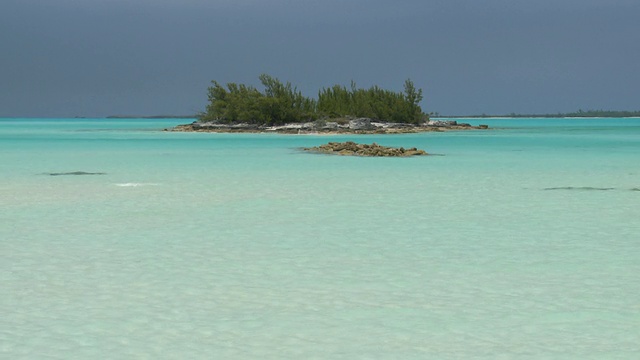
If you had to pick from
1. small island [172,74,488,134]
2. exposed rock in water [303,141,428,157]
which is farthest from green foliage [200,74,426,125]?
exposed rock in water [303,141,428,157]

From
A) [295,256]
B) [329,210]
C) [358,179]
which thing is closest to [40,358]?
[295,256]

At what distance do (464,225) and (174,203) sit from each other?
561 centimetres

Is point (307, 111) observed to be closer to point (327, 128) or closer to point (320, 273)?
point (327, 128)

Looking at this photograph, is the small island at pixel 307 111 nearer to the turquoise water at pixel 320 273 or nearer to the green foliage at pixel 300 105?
the green foliage at pixel 300 105

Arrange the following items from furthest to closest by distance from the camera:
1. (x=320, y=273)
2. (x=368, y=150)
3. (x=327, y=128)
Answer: (x=327, y=128)
(x=368, y=150)
(x=320, y=273)

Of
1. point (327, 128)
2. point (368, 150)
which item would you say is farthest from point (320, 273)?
point (327, 128)

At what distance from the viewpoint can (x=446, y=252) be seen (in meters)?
9.80

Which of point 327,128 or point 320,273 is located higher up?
point 327,128

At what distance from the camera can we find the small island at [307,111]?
241ft

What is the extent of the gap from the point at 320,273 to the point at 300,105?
69.2 meters

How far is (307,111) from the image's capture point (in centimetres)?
7731

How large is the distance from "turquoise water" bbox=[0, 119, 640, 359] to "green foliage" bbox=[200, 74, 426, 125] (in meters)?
57.1

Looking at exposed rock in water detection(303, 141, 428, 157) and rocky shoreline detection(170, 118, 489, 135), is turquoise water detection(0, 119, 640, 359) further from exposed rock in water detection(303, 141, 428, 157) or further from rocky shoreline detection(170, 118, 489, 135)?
rocky shoreline detection(170, 118, 489, 135)

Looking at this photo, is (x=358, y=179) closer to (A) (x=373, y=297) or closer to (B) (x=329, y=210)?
(B) (x=329, y=210)
